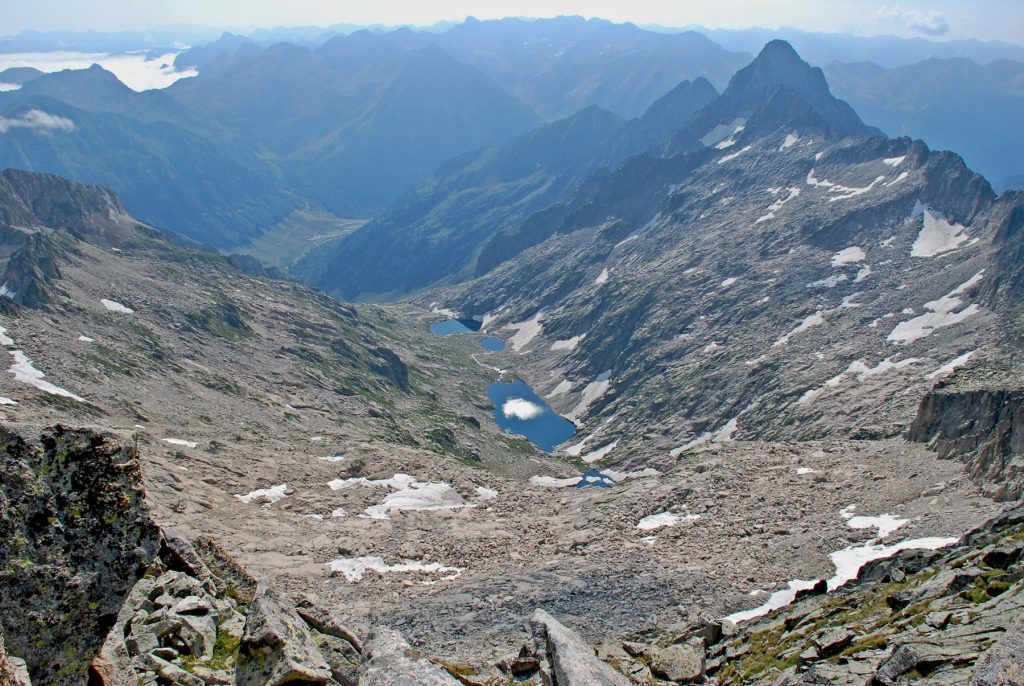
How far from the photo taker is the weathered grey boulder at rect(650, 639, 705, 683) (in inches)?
1078

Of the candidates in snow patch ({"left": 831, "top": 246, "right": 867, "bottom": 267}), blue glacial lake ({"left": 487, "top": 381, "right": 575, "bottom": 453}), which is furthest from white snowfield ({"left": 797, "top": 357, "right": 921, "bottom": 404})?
snow patch ({"left": 831, "top": 246, "right": 867, "bottom": 267})

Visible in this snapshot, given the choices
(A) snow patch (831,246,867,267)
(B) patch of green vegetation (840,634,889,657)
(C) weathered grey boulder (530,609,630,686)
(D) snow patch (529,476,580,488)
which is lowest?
(D) snow patch (529,476,580,488)

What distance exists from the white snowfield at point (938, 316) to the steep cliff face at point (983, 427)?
2173 inches

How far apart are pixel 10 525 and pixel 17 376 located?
278 feet

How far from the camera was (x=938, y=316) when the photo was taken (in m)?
143

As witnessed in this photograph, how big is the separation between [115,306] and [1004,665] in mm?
144986

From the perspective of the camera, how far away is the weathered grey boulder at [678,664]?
27375 millimetres

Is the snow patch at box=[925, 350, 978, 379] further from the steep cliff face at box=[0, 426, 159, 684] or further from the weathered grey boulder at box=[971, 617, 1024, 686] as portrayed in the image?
the steep cliff face at box=[0, 426, 159, 684]

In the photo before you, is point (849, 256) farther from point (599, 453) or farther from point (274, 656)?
point (274, 656)

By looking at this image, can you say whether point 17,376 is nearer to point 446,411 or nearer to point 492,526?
point 492,526

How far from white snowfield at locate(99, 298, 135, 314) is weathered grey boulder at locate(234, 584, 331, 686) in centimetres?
13304

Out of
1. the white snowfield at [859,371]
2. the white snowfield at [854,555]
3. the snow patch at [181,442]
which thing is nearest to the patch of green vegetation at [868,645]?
the white snowfield at [854,555]

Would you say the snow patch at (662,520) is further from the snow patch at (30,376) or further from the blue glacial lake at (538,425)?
the blue glacial lake at (538,425)

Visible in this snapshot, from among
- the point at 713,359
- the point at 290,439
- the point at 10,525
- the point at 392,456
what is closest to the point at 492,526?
the point at 392,456
